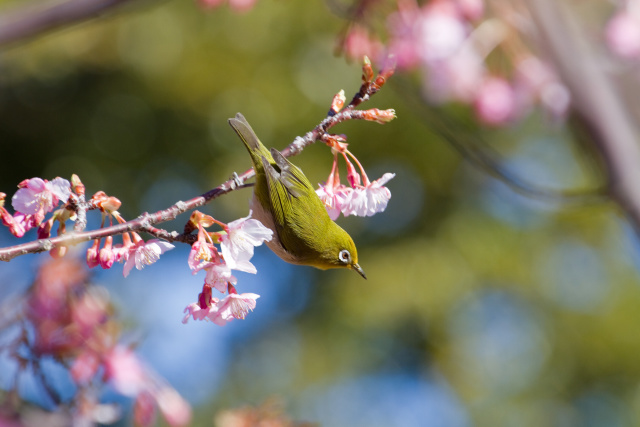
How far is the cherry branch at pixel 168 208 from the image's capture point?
113cm

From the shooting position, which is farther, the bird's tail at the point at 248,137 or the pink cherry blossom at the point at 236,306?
the bird's tail at the point at 248,137

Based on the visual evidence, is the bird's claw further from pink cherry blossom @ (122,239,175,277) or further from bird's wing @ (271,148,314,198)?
bird's wing @ (271,148,314,198)

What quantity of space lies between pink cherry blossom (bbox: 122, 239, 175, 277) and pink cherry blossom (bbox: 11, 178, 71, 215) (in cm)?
16

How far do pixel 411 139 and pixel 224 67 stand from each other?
2.52 metres

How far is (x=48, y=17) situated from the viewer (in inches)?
59.0

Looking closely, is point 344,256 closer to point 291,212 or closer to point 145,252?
point 291,212

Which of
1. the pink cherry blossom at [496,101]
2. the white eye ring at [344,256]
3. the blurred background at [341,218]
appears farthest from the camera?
the blurred background at [341,218]

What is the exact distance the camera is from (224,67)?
24.6 feet

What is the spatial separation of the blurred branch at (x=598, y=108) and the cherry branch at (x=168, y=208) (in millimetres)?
577

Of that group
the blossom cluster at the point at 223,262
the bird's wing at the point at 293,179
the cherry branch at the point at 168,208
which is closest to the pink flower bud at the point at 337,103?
the cherry branch at the point at 168,208

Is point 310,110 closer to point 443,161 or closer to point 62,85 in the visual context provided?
point 443,161

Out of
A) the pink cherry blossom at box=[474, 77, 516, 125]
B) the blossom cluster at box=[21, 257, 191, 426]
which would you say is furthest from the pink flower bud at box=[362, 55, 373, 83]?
the pink cherry blossom at box=[474, 77, 516, 125]

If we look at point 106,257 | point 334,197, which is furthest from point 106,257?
point 334,197

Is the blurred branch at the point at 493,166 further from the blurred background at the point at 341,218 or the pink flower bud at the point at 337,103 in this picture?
the blurred background at the point at 341,218
